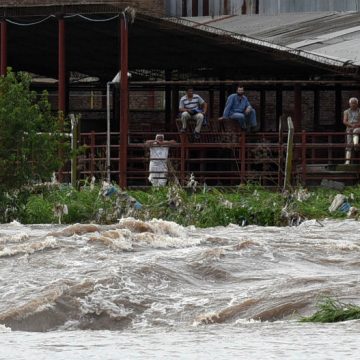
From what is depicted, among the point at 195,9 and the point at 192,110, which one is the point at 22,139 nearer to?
the point at 192,110

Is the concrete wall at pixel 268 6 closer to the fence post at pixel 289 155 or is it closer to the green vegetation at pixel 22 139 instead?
the fence post at pixel 289 155

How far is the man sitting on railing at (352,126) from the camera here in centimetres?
2505

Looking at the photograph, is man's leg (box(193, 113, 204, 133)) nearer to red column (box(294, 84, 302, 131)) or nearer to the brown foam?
red column (box(294, 84, 302, 131))

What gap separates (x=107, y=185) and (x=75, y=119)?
318cm

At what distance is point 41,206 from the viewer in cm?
2120

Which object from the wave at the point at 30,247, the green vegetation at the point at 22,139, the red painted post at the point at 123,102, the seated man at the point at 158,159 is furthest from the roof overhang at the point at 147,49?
the wave at the point at 30,247

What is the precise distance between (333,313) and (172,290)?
304 centimetres

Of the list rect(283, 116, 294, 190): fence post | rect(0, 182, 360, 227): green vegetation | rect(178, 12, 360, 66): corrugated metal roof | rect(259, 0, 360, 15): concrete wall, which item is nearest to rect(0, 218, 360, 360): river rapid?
rect(0, 182, 360, 227): green vegetation

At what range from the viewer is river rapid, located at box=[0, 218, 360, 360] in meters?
9.41

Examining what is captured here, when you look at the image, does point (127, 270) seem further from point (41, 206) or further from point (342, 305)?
point (41, 206)

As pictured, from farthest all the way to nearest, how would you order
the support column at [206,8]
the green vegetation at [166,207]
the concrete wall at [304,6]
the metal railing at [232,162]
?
the support column at [206,8]
the concrete wall at [304,6]
the metal railing at [232,162]
the green vegetation at [166,207]

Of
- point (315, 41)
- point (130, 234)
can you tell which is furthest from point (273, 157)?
point (130, 234)

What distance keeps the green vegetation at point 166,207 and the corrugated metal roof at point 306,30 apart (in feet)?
16.2

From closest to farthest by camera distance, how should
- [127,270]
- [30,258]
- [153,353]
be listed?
1. [153,353]
2. [127,270]
3. [30,258]
